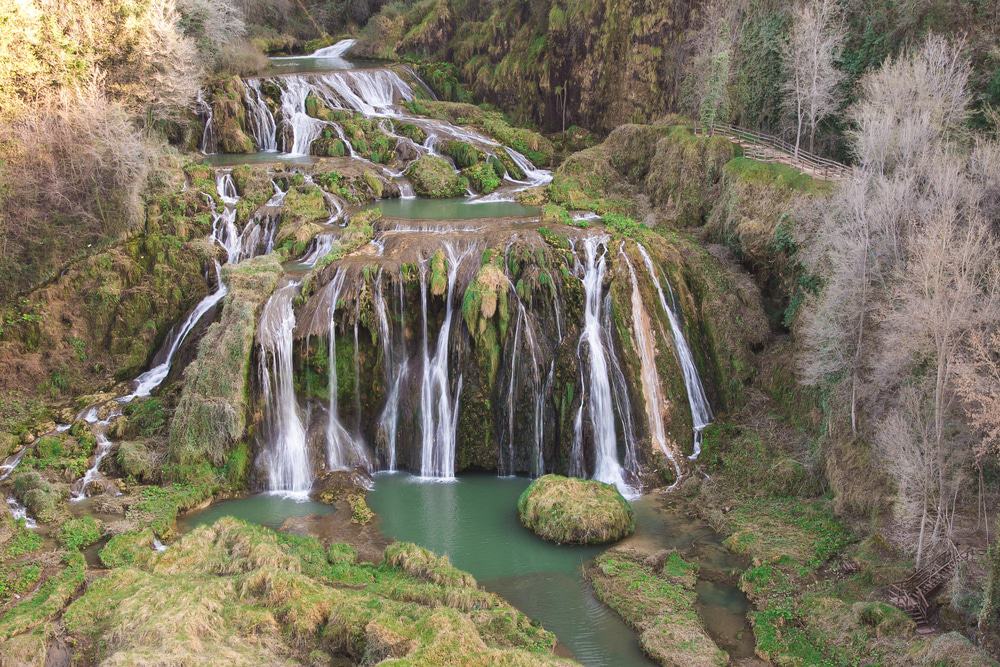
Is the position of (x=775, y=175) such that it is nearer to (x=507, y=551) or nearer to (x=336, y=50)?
(x=507, y=551)

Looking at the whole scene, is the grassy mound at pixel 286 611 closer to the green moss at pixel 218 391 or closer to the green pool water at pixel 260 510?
the green pool water at pixel 260 510

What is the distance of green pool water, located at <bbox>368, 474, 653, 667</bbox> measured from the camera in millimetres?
14680

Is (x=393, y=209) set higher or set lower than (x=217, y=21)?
lower

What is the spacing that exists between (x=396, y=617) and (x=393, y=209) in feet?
60.9

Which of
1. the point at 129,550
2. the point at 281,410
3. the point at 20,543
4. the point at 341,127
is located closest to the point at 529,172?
the point at 341,127

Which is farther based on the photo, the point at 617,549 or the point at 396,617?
the point at 617,549

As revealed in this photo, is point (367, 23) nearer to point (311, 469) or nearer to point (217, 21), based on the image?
point (217, 21)

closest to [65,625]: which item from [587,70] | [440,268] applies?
[440,268]

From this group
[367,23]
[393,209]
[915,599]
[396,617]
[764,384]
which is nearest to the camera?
[396,617]

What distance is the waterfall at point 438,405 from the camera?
70.5ft

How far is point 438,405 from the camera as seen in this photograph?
21.7 m

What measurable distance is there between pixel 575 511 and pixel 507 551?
180 cm

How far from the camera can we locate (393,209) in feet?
94.3

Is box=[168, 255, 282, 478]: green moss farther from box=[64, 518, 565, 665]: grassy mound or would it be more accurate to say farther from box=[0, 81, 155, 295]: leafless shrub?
box=[0, 81, 155, 295]: leafless shrub
